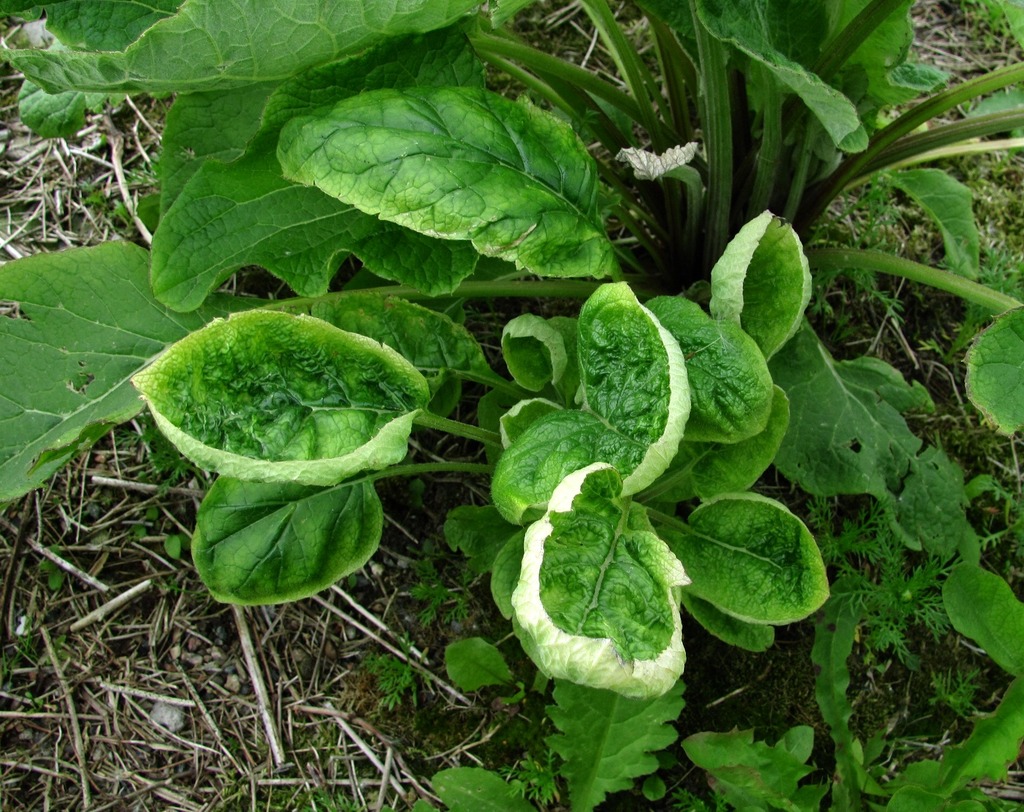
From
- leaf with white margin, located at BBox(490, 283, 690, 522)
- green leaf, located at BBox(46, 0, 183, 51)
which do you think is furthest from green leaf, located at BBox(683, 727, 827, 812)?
green leaf, located at BBox(46, 0, 183, 51)

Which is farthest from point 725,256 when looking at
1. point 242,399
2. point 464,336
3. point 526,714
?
point 526,714

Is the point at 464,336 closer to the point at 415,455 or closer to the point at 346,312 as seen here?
the point at 346,312

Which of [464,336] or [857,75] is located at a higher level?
[857,75]

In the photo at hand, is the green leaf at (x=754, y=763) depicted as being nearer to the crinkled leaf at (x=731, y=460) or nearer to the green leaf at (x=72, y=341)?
the crinkled leaf at (x=731, y=460)

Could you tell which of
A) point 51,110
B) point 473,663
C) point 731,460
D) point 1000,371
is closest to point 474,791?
point 473,663

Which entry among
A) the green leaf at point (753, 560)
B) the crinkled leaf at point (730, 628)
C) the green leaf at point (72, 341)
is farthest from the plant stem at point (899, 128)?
the green leaf at point (72, 341)

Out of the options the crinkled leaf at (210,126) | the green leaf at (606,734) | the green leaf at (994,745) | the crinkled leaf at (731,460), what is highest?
the crinkled leaf at (210,126)

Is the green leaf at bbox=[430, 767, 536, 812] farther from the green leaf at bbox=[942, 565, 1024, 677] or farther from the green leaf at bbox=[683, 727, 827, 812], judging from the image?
the green leaf at bbox=[942, 565, 1024, 677]
